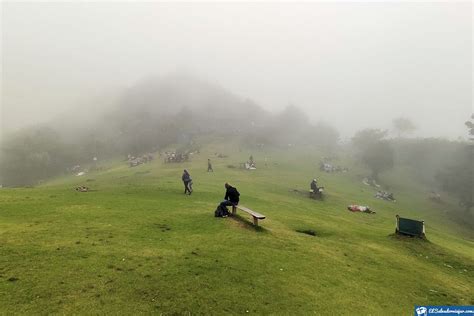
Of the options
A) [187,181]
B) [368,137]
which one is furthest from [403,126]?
[187,181]

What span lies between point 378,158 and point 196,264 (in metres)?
88.1

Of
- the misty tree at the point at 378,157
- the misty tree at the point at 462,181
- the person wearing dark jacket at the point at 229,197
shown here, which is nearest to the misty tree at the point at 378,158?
the misty tree at the point at 378,157

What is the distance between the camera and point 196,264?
15688 millimetres

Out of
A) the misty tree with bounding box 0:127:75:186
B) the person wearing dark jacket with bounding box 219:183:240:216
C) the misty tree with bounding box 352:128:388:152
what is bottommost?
the misty tree with bounding box 0:127:75:186

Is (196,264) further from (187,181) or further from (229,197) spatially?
(187,181)

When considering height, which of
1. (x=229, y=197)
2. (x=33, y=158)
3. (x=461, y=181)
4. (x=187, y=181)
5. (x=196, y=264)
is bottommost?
(x=33, y=158)

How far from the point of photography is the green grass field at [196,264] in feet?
41.0

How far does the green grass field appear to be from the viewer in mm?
12500

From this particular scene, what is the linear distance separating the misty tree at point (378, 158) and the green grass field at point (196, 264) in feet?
232

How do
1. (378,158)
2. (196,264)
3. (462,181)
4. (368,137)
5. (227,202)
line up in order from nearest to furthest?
(196,264) < (227,202) < (462,181) < (378,158) < (368,137)

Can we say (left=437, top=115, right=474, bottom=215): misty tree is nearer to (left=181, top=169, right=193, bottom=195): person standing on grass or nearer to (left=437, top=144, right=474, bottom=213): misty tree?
(left=437, top=144, right=474, bottom=213): misty tree

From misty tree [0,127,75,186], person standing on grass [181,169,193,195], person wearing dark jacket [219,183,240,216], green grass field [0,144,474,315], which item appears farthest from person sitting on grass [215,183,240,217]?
misty tree [0,127,75,186]

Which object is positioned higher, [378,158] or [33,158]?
[378,158]

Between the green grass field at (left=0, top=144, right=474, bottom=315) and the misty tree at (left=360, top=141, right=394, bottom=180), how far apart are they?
70.6m
